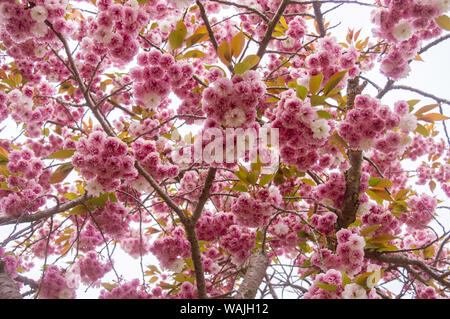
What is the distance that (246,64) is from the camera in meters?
1.73

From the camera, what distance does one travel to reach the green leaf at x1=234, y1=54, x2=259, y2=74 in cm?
172

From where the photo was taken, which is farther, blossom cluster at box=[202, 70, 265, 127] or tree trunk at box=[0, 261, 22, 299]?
tree trunk at box=[0, 261, 22, 299]

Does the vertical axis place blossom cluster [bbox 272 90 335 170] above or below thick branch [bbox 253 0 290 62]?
below

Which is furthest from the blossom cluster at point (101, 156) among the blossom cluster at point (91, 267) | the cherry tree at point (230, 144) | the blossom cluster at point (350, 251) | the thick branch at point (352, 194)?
the thick branch at point (352, 194)

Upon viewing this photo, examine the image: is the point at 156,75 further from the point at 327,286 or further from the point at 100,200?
the point at 327,286

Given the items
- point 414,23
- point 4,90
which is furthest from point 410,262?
point 4,90

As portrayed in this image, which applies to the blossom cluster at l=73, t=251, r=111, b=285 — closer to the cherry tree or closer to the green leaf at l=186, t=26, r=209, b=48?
the cherry tree

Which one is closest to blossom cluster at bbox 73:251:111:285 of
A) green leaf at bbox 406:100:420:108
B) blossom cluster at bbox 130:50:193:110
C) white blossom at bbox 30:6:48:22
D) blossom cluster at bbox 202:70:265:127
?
blossom cluster at bbox 130:50:193:110

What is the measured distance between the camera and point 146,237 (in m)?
4.85

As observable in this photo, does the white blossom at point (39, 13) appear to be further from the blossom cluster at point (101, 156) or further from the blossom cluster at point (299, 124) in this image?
the blossom cluster at point (299, 124)

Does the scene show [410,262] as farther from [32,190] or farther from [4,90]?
[4,90]

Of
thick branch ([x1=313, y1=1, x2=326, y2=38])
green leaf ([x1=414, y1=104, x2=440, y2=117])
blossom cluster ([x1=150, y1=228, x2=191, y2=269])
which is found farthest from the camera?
thick branch ([x1=313, y1=1, x2=326, y2=38])

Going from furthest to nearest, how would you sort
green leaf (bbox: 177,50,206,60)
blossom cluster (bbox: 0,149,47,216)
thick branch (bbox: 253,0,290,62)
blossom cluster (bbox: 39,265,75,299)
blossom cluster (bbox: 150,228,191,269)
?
1. blossom cluster (bbox: 150,228,191,269)
2. blossom cluster (bbox: 0,149,47,216)
3. green leaf (bbox: 177,50,206,60)
4. blossom cluster (bbox: 39,265,75,299)
5. thick branch (bbox: 253,0,290,62)
